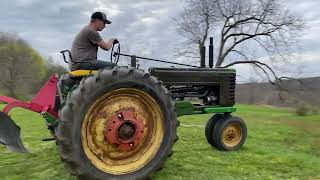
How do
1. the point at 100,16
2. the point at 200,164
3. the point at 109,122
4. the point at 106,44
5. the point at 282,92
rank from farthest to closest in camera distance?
the point at 282,92, the point at 200,164, the point at 100,16, the point at 106,44, the point at 109,122

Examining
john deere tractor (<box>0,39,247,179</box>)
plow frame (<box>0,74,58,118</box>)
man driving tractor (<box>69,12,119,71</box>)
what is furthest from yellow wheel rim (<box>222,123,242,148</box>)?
plow frame (<box>0,74,58,118</box>)

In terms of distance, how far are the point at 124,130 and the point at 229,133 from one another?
304cm

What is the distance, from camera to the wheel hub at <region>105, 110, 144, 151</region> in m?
5.50

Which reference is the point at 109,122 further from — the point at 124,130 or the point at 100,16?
the point at 100,16

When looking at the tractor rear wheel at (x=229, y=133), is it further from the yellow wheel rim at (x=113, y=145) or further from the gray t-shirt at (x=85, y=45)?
the gray t-shirt at (x=85, y=45)

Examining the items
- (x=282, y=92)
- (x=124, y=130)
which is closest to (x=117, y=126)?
(x=124, y=130)

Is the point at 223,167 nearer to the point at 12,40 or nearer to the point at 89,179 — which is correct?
the point at 89,179

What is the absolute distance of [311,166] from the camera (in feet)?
22.8

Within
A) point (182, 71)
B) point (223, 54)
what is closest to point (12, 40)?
point (223, 54)

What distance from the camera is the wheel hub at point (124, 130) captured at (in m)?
5.50

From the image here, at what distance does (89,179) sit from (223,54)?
33591 mm

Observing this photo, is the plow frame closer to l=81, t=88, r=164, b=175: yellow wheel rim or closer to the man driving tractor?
the man driving tractor

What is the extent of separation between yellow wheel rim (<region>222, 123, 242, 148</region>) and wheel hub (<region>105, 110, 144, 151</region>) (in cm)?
271

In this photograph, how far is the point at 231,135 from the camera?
320 inches
